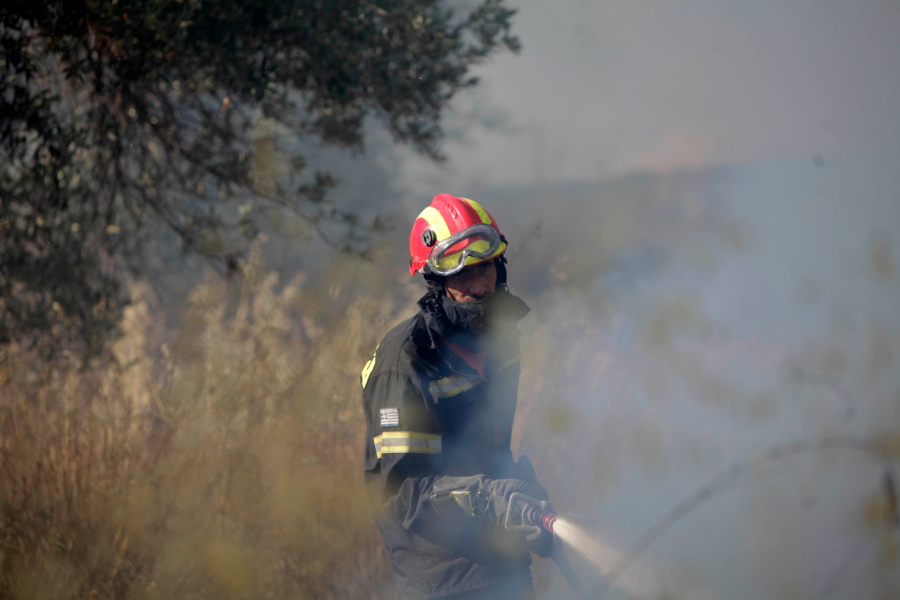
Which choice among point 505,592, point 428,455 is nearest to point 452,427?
point 428,455

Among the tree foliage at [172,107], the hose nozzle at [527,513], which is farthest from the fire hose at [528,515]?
the tree foliage at [172,107]

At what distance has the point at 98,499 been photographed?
3.07 meters

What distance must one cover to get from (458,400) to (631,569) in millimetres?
762

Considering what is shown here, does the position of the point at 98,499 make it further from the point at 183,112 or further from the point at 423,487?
the point at 183,112

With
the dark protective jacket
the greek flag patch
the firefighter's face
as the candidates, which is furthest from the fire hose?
the firefighter's face

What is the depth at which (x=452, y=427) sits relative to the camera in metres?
1.91

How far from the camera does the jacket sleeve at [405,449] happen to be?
5.63 ft

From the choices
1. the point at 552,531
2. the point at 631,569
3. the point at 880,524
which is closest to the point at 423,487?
the point at 552,531

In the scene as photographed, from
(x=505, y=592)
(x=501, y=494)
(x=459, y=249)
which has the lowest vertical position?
(x=505, y=592)

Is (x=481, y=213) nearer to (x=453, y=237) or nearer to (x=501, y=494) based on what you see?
(x=453, y=237)

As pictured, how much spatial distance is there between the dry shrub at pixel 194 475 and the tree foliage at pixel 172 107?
2.39 feet

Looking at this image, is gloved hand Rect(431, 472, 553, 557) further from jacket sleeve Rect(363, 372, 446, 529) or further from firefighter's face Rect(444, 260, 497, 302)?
firefighter's face Rect(444, 260, 497, 302)

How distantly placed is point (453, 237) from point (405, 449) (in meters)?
0.76

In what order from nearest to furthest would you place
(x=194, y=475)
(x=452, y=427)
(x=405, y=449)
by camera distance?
(x=405, y=449) < (x=452, y=427) < (x=194, y=475)
